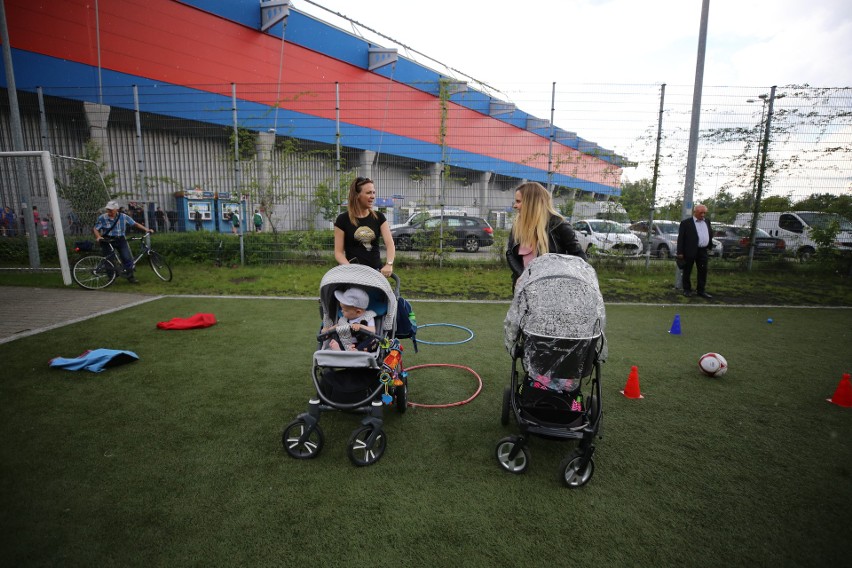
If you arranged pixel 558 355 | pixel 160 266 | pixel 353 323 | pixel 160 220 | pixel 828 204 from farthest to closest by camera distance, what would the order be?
pixel 160 220 < pixel 828 204 < pixel 160 266 < pixel 353 323 < pixel 558 355

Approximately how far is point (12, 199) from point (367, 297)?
11.2 metres

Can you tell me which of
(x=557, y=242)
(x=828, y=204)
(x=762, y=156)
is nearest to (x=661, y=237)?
(x=762, y=156)

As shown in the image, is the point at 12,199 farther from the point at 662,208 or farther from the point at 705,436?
the point at 662,208

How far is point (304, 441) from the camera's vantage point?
2.83 meters

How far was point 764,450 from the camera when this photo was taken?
9.80ft

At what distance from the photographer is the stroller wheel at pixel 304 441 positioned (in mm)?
2834

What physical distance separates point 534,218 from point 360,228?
167 cm

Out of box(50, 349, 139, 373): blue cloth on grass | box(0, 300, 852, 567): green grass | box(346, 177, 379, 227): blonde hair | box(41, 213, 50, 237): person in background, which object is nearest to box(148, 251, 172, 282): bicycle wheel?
box(41, 213, 50, 237): person in background

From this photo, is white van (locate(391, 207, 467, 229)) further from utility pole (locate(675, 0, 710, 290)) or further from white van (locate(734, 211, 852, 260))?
white van (locate(734, 211, 852, 260))

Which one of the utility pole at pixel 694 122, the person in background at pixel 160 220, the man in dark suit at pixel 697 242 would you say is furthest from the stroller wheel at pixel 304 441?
the person in background at pixel 160 220

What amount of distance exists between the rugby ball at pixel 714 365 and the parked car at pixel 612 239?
6439mm

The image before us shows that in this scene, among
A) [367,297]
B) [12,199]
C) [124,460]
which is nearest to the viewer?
[124,460]

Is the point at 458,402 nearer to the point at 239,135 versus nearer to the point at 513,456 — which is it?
the point at 513,456

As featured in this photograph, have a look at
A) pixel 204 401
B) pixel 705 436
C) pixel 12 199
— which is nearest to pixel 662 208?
pixel 705 436
